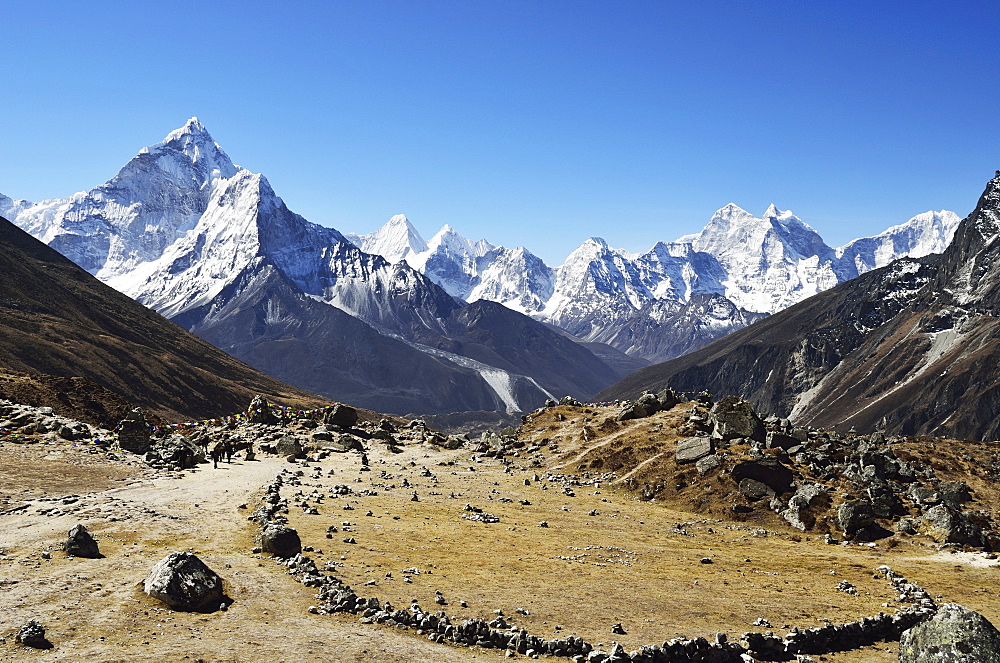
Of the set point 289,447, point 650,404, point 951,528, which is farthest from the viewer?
point 650,404

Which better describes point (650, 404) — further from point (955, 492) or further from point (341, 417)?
point (341, 417)

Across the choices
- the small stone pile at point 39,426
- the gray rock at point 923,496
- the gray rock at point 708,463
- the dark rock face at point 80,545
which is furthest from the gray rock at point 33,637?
the gray rock at point 923,496

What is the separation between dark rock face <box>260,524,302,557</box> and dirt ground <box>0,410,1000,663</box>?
76 centimetres

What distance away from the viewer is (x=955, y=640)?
20156mm

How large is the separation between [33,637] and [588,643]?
57.6 ft

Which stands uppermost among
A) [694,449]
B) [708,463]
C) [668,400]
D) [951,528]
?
[668,400]

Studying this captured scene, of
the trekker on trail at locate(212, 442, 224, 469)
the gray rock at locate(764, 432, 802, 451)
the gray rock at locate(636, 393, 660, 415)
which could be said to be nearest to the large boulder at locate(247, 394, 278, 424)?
the trekker on trail at locate(212, 442, 224, 469)

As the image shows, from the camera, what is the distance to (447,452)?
8319 cm

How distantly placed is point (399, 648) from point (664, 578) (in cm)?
1582

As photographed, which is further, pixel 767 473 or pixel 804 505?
pixel 767 473

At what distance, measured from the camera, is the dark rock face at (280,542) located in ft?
105

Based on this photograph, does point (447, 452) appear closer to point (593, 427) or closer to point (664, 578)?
point (593, 427)

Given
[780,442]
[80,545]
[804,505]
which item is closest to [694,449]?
[780,442]

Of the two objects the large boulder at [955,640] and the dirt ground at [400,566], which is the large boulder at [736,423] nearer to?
the dirt ground at [400,566]
